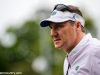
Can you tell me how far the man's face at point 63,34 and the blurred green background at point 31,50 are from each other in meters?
24.3

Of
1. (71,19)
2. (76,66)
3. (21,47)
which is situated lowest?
(21,47)

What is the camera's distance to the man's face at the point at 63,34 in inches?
213

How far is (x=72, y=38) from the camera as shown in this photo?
541 centimetres

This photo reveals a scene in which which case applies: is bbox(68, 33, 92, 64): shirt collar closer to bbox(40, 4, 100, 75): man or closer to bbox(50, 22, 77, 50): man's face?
bbox(40, 4, 100, 75): man

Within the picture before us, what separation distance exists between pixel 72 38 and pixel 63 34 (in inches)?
4.0

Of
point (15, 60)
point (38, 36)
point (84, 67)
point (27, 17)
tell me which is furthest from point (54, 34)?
point (27, 17)

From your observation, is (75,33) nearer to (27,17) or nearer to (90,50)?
(90,50)

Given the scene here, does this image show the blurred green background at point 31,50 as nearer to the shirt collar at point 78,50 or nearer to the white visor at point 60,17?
the white visor at point 60,17

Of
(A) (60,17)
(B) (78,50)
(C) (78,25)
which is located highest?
(A) (60,17)

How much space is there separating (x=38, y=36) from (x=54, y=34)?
34.1m

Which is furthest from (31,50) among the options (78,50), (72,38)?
(78,50)

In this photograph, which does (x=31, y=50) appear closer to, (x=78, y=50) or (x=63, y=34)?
(x=63, y=34)

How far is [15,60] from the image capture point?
34875mm

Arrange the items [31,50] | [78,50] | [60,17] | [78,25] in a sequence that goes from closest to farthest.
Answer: [78,50]
[60,17]
[78,25]
[31,50]
